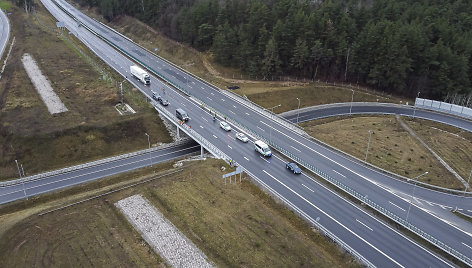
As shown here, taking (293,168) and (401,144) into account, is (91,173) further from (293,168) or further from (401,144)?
(401,144)

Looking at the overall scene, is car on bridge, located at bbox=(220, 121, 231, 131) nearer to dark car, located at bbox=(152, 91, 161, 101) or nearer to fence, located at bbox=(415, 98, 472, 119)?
dark car, located at bbox=(152, 91, 161, 101)

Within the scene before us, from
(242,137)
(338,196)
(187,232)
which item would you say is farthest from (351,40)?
(187,232)

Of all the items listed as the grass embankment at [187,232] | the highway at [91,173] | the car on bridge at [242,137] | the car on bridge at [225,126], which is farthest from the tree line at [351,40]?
the grass embankment at [187,232]

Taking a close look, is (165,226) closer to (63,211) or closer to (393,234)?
(63,211)

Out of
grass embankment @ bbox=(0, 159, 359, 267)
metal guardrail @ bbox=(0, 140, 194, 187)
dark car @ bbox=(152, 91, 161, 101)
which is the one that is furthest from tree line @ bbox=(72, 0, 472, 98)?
grass embankment @ bbox=(0, 159, 359, 267)

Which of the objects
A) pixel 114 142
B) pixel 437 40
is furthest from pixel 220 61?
pixel 437 40

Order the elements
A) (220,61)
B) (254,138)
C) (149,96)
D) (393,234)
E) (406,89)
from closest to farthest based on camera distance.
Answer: (393,234)
(254,138)
(149,96)
(406,89)
(220,61)

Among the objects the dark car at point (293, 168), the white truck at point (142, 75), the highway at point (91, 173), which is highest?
the white truck at point (142, 75)

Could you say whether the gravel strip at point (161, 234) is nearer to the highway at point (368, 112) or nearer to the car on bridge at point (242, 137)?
the car on bridge at point (242, 137)
